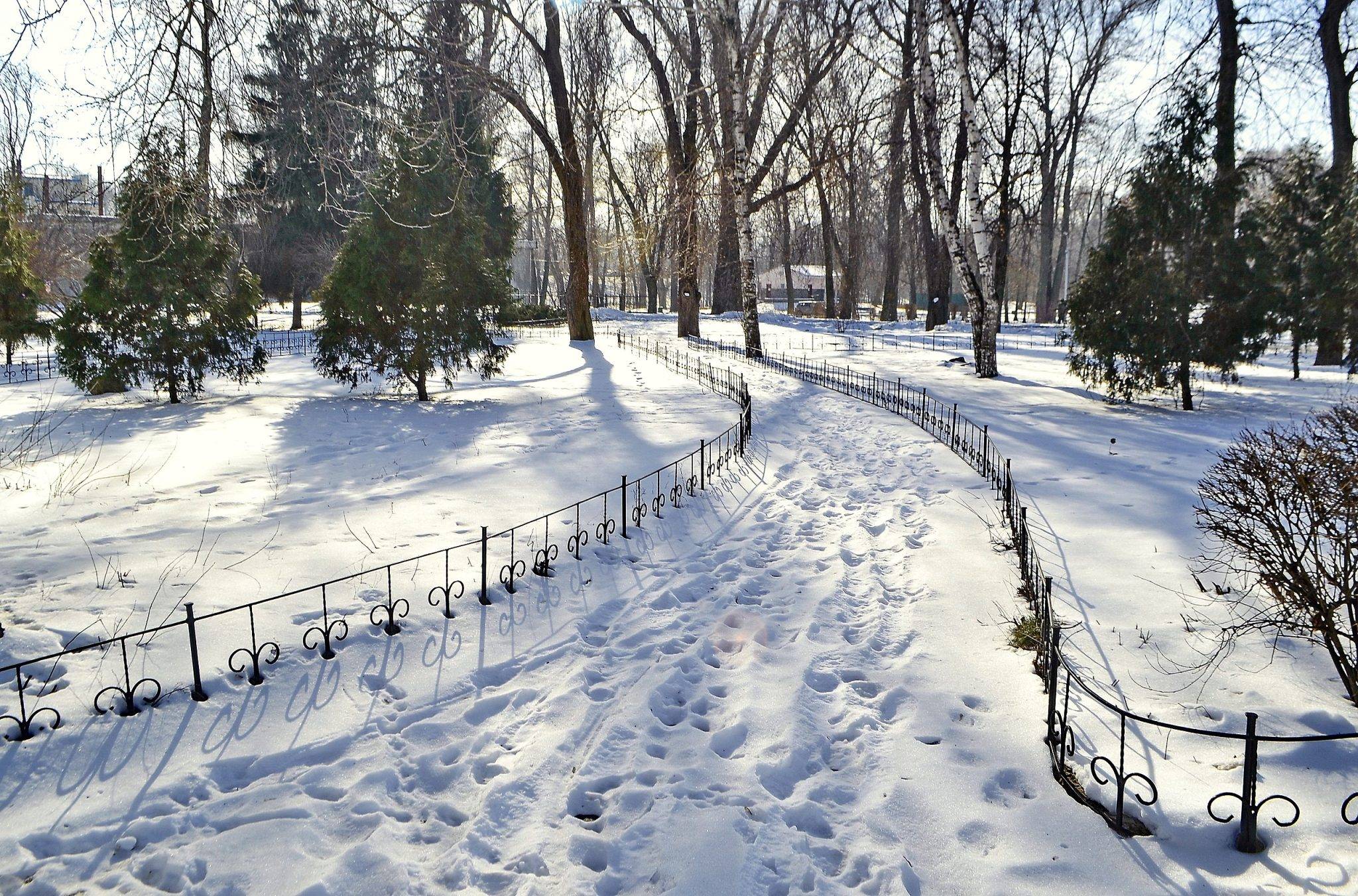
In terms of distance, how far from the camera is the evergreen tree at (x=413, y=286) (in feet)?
55.3

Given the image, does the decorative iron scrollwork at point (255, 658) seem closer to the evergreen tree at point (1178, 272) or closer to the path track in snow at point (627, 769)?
the path track in snow at point (627, 769)

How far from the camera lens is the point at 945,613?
6.49 meters

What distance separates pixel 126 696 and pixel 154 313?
15.8 metres

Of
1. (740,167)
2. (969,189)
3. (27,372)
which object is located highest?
(740,167)

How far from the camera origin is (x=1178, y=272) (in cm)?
1572

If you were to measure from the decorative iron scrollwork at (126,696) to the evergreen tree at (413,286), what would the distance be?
12.9m

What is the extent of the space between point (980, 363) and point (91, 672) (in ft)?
68.1

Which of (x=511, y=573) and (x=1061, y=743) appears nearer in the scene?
(x=1061, y=743)

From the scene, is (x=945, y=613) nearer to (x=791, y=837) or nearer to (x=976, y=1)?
(x=791, y=837)

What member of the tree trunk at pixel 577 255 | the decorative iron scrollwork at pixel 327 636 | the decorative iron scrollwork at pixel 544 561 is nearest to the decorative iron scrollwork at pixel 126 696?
the decorative iron scrollwork at pixel 327 636

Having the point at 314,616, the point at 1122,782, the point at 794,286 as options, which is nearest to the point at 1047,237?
the point at 794,286

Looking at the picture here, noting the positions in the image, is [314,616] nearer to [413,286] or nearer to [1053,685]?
[1053,685]

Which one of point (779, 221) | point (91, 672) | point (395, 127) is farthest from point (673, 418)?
point (779, 221)

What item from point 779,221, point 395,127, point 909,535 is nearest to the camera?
point 395,127
